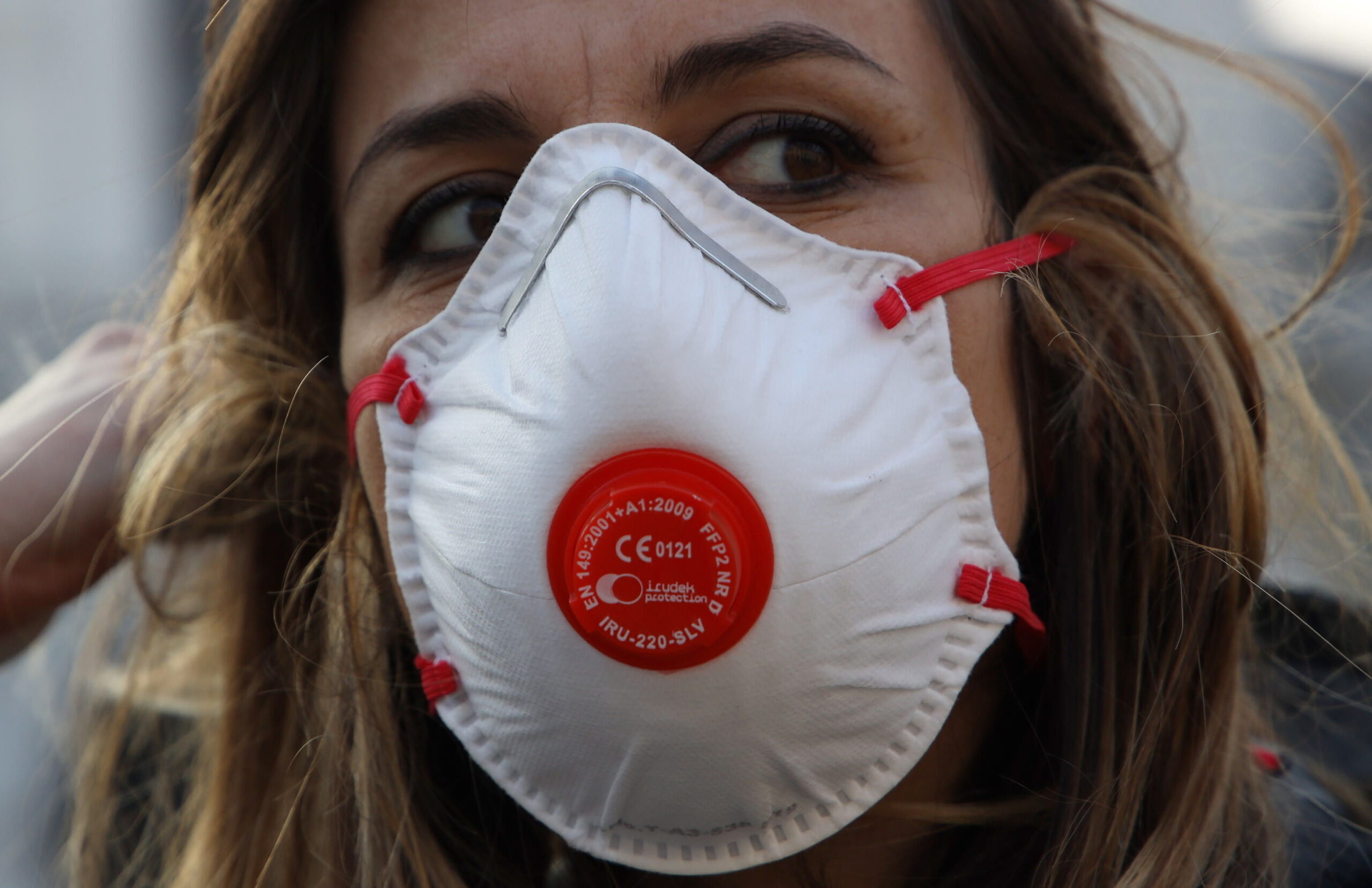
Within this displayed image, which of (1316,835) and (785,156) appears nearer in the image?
(785,156)

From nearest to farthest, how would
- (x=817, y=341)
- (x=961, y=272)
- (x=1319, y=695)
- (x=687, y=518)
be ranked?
(x=687, y=518) < (x=817, y=341) < (x=961, y=272) < (x=1319, y=695)

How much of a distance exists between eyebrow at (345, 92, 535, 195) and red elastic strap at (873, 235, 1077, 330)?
44 cm

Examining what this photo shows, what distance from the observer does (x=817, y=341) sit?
1.12 m

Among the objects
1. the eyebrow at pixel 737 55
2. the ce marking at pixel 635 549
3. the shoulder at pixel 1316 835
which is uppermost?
the eyebrow at pixel 737 55

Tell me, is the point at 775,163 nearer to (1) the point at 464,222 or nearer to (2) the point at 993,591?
(1) the point at 464,222

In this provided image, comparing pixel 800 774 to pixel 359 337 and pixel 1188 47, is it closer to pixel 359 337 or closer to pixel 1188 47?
pixel 359 337

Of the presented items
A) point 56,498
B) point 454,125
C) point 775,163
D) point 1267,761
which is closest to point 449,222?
point 454,125

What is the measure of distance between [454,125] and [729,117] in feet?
1.02

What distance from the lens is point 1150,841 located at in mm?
1256

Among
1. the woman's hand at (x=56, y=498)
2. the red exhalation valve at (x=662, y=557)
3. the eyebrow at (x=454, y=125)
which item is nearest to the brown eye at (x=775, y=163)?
→ the eyebrow at (x=454, y=125)

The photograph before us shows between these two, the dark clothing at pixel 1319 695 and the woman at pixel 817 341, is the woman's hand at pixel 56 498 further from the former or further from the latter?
the dark clothing at pixel 1319 695

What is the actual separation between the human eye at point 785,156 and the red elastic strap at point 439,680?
61cm

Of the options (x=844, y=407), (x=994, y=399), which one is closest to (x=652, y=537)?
(x=844, y=407)

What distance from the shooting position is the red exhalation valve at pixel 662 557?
1002 millimetres
